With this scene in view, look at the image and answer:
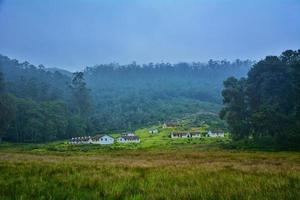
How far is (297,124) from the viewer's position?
57.4m

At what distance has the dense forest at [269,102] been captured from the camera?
60562 millimetres

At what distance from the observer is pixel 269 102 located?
219ft

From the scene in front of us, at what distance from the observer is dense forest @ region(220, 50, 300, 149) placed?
60.6 metres

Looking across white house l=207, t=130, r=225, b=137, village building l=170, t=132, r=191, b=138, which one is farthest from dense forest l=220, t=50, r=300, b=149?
village building l=170, t=132, r=191, b=138

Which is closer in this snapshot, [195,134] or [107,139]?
[107,139]

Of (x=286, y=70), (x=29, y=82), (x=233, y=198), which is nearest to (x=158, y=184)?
(x=233, y=198)

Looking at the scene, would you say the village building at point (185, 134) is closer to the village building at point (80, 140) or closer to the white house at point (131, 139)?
the white house at point (131, 139)

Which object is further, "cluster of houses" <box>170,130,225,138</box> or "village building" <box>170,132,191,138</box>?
"cluster of houses" <box>170,130,225,138</box>

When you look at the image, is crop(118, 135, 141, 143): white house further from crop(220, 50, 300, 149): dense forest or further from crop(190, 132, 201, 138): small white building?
crop(220, 50, 300, 149): dense forest

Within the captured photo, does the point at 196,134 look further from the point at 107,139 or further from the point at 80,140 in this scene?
the point at 80,140

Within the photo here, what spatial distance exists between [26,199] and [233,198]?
16.2 feet

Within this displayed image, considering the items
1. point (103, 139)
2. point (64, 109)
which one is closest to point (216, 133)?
point (103, 139)

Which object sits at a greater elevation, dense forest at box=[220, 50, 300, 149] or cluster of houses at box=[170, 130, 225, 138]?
dense forest at box=[220, 50, 300, 149]

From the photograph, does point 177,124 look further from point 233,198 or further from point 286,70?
point 233,198
